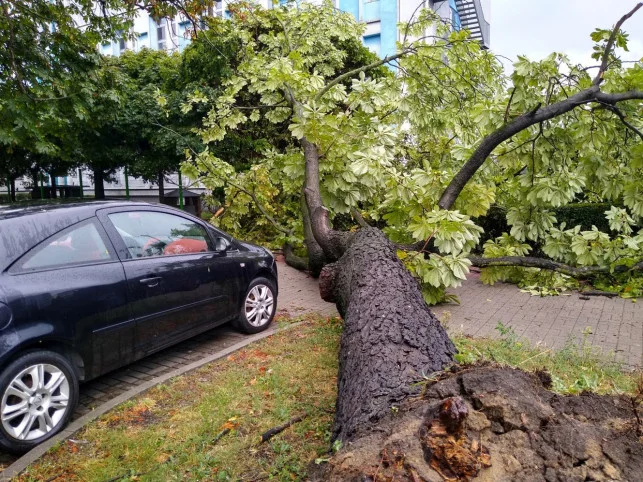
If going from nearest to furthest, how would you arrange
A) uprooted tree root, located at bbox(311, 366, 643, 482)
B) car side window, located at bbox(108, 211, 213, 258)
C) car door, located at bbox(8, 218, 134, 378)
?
uprooted tree root, located at bbox(311, 366, 643, 482) < car door, located at bbox(8, 218, 134, 378) < car side window, located at bbox(108, 211, 213, 258)

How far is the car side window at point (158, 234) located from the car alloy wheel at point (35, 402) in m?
1.23

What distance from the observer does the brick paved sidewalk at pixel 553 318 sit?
558 centimetres

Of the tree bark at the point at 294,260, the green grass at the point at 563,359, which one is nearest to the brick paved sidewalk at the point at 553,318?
the green grass at the point at 563,359

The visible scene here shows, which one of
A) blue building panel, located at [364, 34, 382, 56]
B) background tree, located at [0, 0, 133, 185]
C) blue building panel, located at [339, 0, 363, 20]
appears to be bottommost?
background tree, located at [0, 0, 133, 185]

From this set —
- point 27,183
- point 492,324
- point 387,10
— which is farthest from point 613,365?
point 27,183

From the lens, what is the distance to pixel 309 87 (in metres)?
7.93

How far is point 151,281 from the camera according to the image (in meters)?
4.32

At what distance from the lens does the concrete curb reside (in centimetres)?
312

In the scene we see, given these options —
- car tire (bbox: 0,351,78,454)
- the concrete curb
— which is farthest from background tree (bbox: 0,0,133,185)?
car tire (bbox: 0,351,78,454)

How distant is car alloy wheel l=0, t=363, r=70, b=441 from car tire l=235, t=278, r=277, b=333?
2.31 meters

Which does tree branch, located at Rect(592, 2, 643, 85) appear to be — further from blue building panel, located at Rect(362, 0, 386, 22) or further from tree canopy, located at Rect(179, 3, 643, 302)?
blue building panel, located at Rect(362, 0, 386, 22)

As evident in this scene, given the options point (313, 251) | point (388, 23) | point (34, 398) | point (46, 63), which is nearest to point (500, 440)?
point (34, 398)

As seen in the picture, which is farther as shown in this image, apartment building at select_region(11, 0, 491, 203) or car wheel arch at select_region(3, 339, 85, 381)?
apartment building at select_region(11, 0, 491, 203)

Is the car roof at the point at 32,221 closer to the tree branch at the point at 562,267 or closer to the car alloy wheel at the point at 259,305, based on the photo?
the car alloy wheel at the point at 259,305
